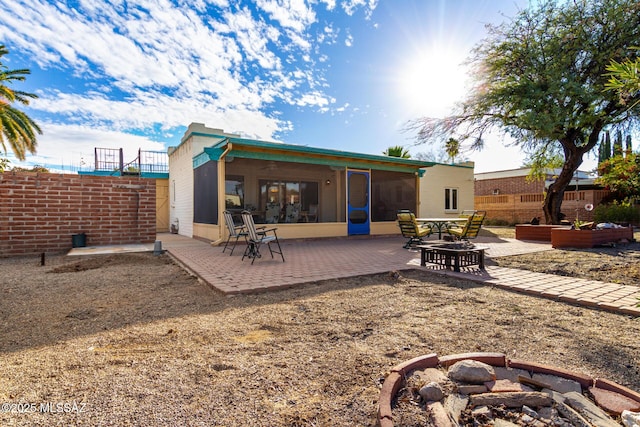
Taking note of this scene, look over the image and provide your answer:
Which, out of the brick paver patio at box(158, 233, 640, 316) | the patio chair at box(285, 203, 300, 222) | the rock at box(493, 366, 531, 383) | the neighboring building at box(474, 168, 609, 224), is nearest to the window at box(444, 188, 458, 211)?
the neighboring building at box(474, 168, 609, 224)

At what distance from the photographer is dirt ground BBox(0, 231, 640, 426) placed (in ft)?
5.05

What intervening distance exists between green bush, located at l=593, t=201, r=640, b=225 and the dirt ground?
15973mm

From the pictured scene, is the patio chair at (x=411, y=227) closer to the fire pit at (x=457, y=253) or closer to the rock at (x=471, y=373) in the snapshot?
the fire pit at (x=457, y=253)

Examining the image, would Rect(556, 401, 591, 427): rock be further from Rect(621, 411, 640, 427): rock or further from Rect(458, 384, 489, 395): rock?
Rect(458, 384, 489, 395): rock

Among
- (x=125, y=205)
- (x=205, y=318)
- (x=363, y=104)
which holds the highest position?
(x=363, y=104)

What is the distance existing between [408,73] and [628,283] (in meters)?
8.21

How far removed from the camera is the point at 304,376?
1.83 metres

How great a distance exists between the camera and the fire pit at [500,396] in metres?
1.37

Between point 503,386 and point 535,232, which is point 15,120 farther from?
point 535,232

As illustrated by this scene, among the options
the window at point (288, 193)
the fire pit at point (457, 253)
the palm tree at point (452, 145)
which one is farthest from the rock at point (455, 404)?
the palm tree at point (452, 145)

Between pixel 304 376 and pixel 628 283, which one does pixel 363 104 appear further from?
pixel 304 376

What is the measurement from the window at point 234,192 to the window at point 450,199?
10.6m

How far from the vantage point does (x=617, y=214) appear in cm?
1480

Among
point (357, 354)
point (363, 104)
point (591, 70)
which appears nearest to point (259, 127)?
point (363, 104)
